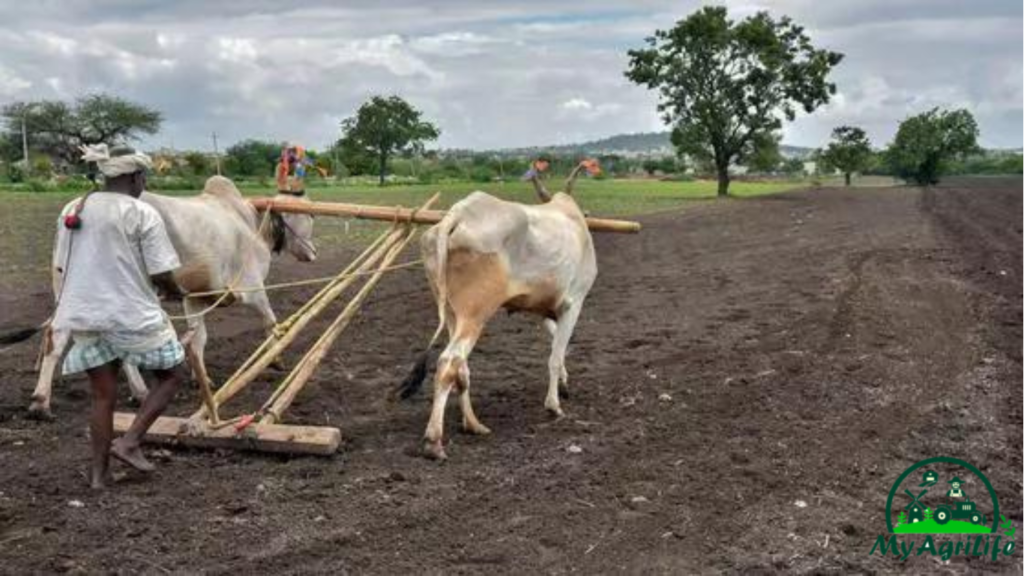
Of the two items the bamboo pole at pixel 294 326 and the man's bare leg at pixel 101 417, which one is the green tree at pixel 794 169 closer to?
the bamboo pole at pixel 294 326

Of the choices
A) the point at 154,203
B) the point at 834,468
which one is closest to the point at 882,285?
the point at 834,468

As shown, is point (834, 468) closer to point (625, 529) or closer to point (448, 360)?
point (625, 529)

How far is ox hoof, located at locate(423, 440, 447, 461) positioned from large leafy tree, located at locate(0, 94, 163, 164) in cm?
5845

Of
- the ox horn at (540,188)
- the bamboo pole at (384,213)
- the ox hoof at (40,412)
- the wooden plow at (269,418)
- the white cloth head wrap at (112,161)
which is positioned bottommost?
the ox hoof at (40,412)

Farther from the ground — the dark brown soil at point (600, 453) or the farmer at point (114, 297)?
the farmer at point (114, 297)

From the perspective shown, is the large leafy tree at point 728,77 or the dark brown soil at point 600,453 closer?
the dark brown soil at point 600,453

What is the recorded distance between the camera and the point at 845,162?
65125mm

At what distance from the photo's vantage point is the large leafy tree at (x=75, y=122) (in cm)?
6047

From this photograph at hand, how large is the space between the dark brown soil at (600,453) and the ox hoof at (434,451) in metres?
0.06

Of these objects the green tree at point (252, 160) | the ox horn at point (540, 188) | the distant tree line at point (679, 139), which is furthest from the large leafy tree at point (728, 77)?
the ox horn at point (540, 188)

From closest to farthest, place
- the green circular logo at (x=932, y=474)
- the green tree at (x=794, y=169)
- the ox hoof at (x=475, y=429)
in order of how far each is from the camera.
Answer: the green circular logo at (x=932, y=474) → the ox hoof at (x=475, y=429) → the green tree at (x=794, y=169)

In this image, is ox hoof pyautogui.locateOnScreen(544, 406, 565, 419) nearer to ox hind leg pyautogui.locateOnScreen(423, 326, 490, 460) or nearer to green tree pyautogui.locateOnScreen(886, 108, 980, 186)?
ox hind leg pyautogui.locateOnScreen(423, 326, 490, 460)

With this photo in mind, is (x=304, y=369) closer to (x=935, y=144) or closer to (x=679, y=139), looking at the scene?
(x=679, y=139)

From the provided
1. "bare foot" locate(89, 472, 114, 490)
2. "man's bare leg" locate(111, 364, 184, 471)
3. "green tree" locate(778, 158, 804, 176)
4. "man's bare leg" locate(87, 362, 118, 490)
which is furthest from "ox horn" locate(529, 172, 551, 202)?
"green tree" locate(778, 158, 804, 176)
